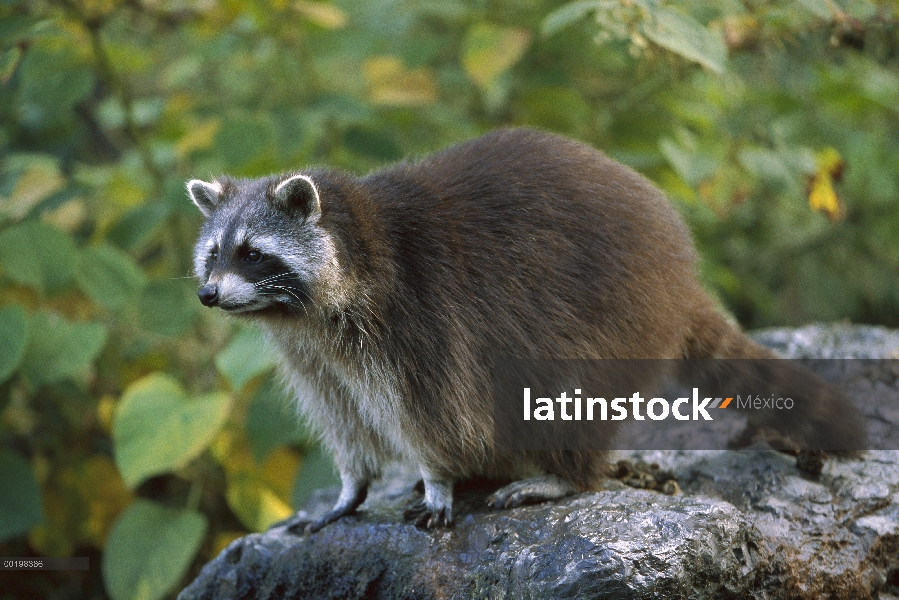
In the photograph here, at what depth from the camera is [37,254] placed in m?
6.01

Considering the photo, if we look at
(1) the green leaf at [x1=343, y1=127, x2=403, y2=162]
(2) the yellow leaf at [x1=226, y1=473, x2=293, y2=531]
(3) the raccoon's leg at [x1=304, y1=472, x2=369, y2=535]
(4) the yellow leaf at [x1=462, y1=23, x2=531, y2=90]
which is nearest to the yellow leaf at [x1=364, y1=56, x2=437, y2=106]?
(1) the green leaf at [x1=343, y1=127, x2=403, y2=162]

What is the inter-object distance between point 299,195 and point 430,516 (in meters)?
1.58

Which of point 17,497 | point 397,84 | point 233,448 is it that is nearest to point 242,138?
point 397,84

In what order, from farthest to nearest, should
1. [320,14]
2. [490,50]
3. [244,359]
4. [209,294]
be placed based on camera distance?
[320,14], [490,50], [244,359], [209,294]

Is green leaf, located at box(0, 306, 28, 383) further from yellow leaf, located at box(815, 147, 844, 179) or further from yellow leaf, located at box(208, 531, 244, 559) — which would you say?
yellow leaf, located at box(815, 147, 844, 179)

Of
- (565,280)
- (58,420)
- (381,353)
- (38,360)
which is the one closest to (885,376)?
(565,280)

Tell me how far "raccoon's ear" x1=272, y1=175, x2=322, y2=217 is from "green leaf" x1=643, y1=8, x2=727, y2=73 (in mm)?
2158

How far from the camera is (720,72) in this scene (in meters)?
4.82

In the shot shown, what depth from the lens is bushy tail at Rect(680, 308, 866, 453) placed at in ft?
14.6

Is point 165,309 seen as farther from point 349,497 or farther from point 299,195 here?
point 299,195

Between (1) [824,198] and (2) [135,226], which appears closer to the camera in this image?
(1) [824,198]

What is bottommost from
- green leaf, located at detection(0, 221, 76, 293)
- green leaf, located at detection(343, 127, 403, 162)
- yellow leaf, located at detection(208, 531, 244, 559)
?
yellow leaf, located at detection(208, 531, 244, 559)

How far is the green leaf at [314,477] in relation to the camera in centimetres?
582

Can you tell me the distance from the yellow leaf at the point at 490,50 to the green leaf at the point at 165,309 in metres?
2.69
